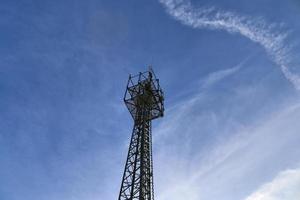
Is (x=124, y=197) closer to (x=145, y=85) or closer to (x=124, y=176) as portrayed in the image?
(x=124, y=176)

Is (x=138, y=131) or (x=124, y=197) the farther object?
(x=138, y=131)

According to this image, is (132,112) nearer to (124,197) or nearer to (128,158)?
(128,158)

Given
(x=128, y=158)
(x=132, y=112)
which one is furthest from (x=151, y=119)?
(x=128, y=158)

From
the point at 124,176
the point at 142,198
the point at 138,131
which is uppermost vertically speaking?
the point at 138,131

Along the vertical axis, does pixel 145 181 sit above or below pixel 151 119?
below

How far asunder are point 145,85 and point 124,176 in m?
10.4

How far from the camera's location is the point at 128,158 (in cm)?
4050

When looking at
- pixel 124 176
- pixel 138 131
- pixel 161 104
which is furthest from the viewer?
pixel 161 104

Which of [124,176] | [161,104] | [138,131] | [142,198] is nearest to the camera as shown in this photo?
[142,198]

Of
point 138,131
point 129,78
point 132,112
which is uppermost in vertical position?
point 129,78

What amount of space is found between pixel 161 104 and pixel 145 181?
9840mm

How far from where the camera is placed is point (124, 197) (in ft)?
124

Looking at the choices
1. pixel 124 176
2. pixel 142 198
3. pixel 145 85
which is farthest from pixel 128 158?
pixel 145 85

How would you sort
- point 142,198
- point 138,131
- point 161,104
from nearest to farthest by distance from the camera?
point 142,198 → point 138,131 → point 161,104
